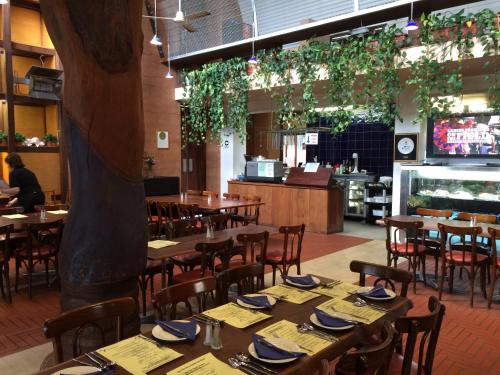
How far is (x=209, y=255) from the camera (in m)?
4.09

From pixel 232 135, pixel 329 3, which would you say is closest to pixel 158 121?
pixel 232 135

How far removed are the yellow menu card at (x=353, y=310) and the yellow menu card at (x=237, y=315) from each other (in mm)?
371

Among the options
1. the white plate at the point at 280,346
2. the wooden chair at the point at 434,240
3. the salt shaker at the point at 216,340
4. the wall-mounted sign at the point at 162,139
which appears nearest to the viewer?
the white plate at the point at 280,346

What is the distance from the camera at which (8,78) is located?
25.9 ft

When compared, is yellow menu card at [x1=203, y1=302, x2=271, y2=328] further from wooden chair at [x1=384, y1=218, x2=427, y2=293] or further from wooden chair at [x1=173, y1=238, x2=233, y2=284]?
wooden chair at [x1=384, y1=218, x2=427, y2=293]

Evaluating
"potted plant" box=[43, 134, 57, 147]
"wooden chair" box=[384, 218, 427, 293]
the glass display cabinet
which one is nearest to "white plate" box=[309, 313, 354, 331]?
"wooden chair" box=[384, 218, 427, 293]

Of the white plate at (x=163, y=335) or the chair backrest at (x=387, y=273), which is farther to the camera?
the chair backrest at (x=387, y=273)

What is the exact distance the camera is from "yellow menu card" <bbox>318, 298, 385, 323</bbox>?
7.15 ft

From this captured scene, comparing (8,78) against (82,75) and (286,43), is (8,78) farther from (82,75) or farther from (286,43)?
(82,75)

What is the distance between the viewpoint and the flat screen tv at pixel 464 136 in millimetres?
6133

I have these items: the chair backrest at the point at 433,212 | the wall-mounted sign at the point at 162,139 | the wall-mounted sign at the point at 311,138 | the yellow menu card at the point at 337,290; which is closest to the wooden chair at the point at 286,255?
the yellow menu card at the point at 337,290

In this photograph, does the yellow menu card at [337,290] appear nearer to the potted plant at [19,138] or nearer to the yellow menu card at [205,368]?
the yellow menu card at [205,368]

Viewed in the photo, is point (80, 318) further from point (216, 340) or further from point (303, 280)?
point (303, 280)

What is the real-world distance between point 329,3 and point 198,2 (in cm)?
323
